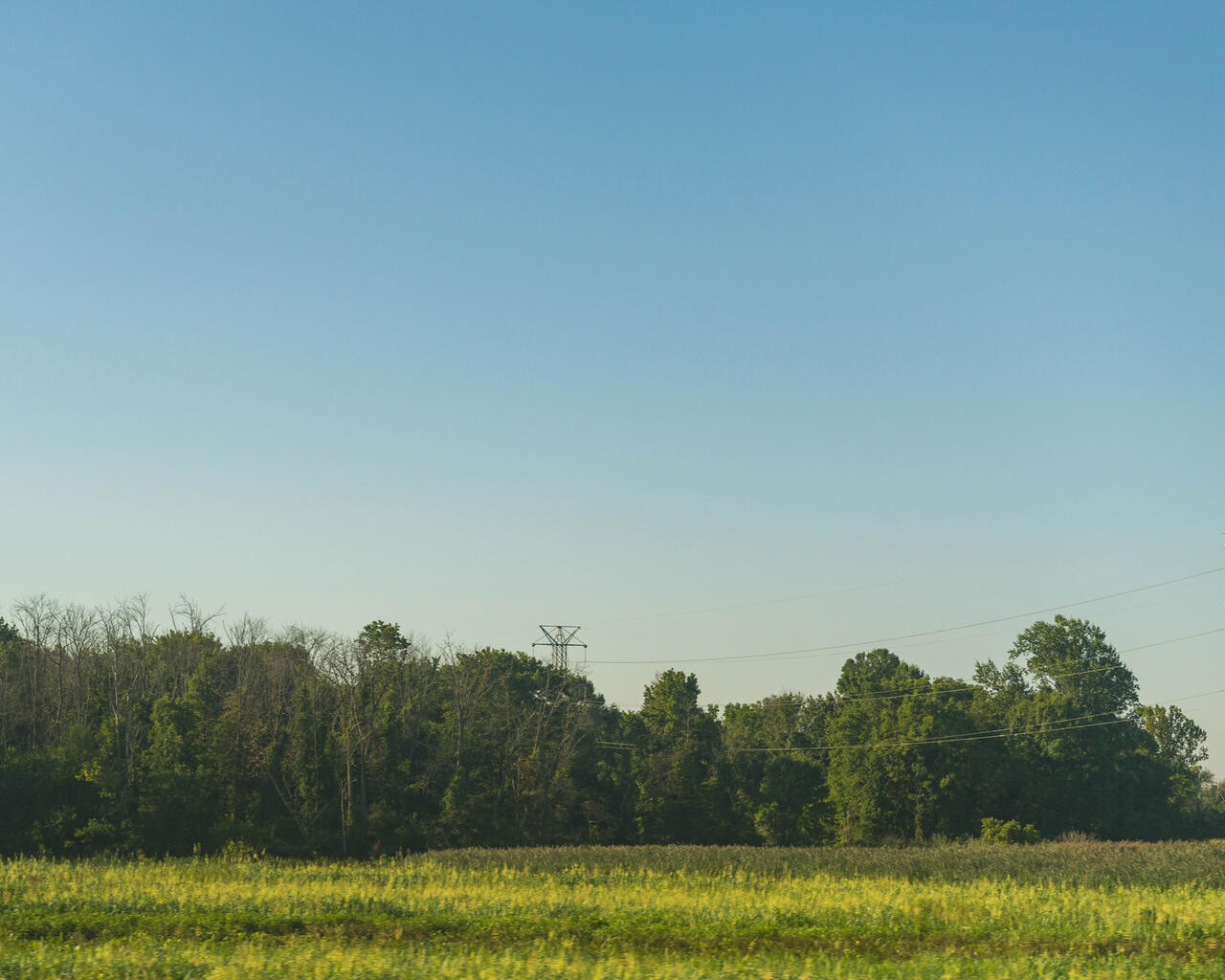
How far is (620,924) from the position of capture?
→ 874 inches

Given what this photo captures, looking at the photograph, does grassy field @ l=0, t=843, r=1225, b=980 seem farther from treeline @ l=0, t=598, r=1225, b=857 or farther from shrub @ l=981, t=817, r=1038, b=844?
shrub @ l=981, t=817, r=1038, b=844

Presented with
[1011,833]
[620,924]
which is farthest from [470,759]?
[620,924]

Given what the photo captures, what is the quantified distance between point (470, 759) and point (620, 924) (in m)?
53.1

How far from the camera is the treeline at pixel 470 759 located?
61656 mm

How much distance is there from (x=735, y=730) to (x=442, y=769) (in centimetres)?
3284

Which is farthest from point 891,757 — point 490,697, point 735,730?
point 490,697

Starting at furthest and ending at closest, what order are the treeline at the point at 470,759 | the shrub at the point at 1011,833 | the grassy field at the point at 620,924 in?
the shrub at the point at 1011,833 < the treeline at the point at 470,759 < the grassy field at the point at 620,924

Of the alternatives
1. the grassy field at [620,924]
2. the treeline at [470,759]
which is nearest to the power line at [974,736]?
the treeline at [470,759]

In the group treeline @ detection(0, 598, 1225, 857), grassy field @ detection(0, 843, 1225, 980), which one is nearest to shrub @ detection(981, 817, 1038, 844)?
treeline @ detection(0, 598, 1225, 857)

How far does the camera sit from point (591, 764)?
251ft

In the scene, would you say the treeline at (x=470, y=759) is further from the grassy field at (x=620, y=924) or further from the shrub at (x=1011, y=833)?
the grassy field at (x=620, y=924)

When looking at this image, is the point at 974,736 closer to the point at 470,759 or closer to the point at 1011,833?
the point at 1011,833

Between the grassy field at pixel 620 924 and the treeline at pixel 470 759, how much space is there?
21.5m

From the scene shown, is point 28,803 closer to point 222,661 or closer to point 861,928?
point 222,661
